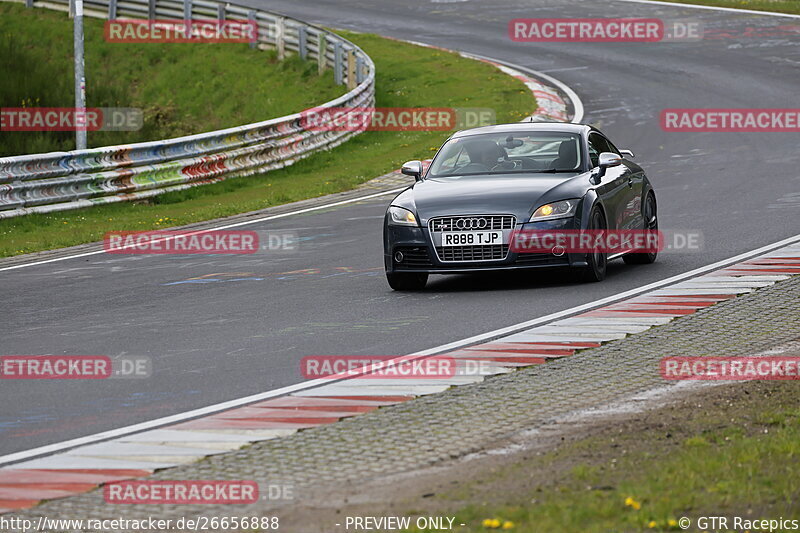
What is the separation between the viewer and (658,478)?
6426mm

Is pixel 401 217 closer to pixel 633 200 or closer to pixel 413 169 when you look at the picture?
pixel 413 169

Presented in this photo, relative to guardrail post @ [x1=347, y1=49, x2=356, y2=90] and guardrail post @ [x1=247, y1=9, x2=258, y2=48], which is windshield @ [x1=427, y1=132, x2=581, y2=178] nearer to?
guardrail post @ [x1=347, y1=49, x2=356, y2=90]

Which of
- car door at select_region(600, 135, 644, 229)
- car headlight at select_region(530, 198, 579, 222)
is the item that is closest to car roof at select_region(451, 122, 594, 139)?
car door at select_region(600, 135, 644, 229)

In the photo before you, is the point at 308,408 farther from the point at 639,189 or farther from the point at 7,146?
the point at 7,146

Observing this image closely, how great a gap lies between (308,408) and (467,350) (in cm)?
201

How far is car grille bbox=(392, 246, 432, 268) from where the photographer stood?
13.2 m

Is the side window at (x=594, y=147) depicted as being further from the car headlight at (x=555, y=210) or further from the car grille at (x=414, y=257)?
the car grille at (x=414, y=257)

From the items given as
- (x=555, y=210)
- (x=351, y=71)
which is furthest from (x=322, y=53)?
(x=555, y=210)

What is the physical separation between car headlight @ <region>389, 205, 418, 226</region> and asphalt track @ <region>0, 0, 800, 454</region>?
2.25 feet

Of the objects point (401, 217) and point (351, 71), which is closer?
point (401, 217)

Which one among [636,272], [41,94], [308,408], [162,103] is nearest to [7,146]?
[41,94]

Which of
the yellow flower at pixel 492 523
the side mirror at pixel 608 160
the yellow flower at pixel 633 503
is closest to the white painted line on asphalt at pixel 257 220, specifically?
the side mirror at pixel 608 160

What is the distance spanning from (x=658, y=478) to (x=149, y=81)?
35.4 metres

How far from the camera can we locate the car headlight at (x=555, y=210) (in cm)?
1305
